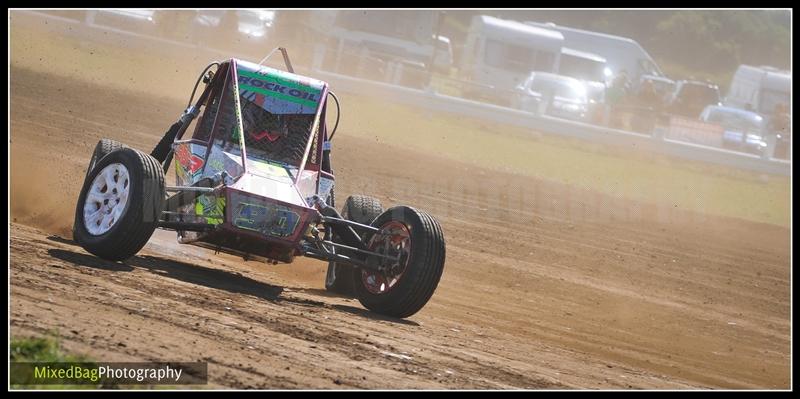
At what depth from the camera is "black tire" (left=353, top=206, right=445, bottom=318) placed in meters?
8.39

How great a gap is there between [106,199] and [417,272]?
7.59 feet

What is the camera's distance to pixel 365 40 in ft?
103

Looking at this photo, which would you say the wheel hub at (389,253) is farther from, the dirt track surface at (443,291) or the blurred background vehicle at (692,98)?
the blurred background vehicle at (692,98)

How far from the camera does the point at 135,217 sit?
311 inches

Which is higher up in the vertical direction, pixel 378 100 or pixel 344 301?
pixel 378 100

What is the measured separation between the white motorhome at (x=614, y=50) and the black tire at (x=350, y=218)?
2680 cm

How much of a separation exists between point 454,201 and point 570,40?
19.2 m

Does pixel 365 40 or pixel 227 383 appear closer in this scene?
pixel 227 383

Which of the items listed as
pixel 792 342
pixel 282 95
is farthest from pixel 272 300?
pixel 792 342

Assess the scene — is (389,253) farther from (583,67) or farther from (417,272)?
(583,67)

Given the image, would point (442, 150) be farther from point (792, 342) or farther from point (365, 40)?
point (792, 342)

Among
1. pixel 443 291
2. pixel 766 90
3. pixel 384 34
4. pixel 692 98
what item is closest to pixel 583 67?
pixel 692 98

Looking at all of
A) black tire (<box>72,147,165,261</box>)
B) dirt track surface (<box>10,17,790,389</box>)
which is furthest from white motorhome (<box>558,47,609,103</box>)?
black tire (<box>72,147,165,261</box>)

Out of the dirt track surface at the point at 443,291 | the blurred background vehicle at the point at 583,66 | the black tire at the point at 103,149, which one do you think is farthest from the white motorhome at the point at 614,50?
the black tire at the point at 103,149
